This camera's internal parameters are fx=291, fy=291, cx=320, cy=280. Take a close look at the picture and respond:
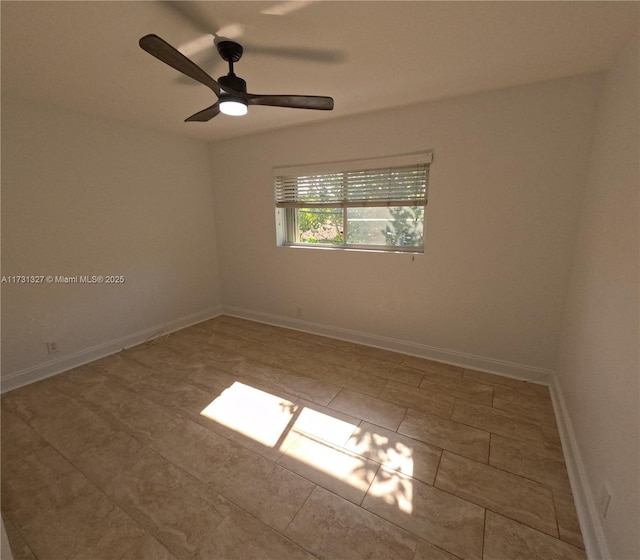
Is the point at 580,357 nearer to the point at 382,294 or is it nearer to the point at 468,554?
the point at 468,554

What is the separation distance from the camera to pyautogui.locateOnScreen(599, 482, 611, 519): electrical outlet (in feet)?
3.96

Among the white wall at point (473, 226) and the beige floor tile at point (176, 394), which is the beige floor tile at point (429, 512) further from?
the white wall at point (473, 226)

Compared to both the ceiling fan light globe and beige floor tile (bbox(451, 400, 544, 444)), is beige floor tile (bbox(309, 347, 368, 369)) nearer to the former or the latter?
beige floor tile (bbox(451, 400, 544, 444))

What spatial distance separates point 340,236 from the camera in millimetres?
3283

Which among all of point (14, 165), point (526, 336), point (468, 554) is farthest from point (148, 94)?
point (526, 336)

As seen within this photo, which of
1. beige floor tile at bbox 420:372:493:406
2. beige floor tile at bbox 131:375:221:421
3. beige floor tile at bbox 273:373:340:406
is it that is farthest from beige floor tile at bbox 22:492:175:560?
beige floor tile at bbox 420:372:493:406

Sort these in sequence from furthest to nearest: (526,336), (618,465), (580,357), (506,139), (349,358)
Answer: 1. (349,358)
2. (526,336)
3. (506,139)
4. (580,357)
5. (618,465)

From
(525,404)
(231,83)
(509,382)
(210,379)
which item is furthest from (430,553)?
(231,83)

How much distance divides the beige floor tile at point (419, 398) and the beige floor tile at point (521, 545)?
75 centimetres

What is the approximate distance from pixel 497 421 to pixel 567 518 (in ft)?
2.14

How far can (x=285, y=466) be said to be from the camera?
66.7 inches

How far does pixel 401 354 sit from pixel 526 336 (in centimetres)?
110

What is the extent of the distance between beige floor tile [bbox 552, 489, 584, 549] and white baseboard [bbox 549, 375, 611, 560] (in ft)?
0.06

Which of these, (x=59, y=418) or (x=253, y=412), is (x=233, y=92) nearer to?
(x=253, y=412)
